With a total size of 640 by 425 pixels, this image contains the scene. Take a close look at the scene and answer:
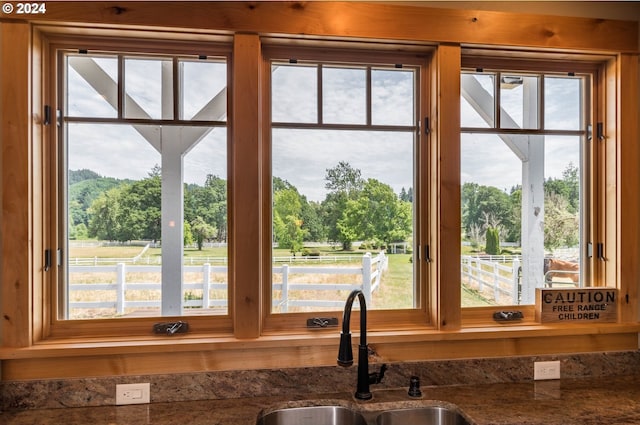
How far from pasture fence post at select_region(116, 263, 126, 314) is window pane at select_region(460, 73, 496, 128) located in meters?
1.78

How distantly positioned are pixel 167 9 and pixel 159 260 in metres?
1.11

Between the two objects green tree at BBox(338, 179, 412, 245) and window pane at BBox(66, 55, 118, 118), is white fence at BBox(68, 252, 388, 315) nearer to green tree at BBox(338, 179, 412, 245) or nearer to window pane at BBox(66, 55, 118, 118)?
green tree at BBox(338, 179, 412, 245)

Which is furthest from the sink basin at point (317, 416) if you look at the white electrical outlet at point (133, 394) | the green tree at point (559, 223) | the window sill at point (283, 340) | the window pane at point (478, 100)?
the window pane at point (478, 100)

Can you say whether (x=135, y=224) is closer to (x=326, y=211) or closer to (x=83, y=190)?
(x=83, y=190)

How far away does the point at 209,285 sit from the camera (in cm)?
157

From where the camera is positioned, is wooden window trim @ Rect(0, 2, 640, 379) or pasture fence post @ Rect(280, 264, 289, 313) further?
pasture fence post @ Rect(280, 264, 289, 313)

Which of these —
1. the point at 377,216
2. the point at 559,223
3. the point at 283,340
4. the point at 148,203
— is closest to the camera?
the point at 283,340

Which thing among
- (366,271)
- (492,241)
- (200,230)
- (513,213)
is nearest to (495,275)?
(492,241)

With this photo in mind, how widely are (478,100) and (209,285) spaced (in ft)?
5.32

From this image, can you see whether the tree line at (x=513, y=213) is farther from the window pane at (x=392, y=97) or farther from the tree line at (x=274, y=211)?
the window pane at (x=392, y=97)

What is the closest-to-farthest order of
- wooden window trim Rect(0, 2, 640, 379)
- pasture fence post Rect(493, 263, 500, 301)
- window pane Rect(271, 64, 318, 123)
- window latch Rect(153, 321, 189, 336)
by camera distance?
wooden window trim Rect(0, 2, 640, 379), window latch Rect(153, 321, 189, 336), window pane Rect(271, 64, 318, 123), pasture fence post Rect(493, 263, 500, 301)

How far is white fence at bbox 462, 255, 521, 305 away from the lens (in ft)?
5.52

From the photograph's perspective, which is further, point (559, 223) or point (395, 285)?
point (559, 223)

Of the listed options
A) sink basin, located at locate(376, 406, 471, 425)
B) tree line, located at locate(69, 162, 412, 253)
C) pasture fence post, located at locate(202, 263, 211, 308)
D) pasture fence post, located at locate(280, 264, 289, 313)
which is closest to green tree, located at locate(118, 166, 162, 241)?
tree line, located at locate(69, 162, 412, 253)
